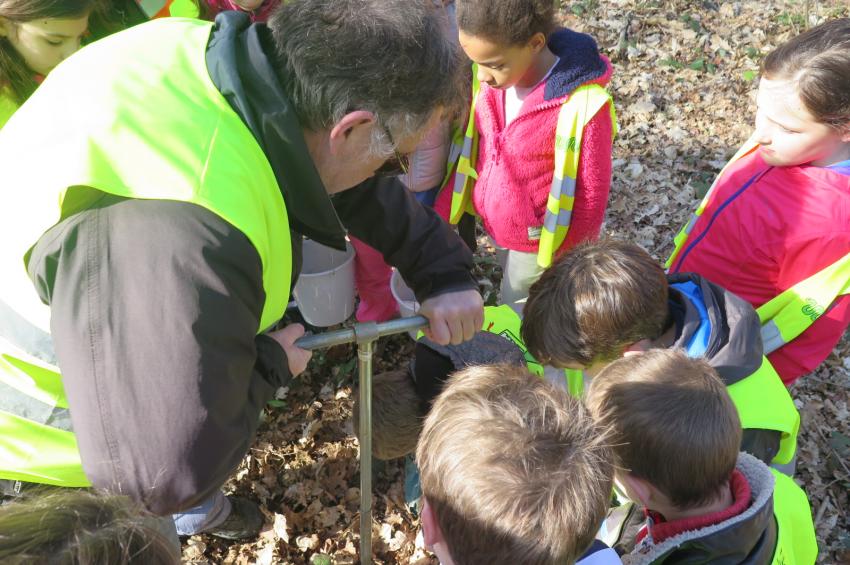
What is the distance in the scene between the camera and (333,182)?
6.31ft

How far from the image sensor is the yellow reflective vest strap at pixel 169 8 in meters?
3.55

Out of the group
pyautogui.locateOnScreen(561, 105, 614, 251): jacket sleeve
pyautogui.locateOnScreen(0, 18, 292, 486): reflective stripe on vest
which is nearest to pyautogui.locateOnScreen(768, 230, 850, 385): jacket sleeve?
pyautogui.locateOnScreen(561, 105, 614, 251): jacket sleeve

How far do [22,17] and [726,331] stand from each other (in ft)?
10.7

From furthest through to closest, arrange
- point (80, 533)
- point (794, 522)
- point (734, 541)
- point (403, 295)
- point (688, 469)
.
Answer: point (403, 295), point (794, 522), point (688, 469), point (734, 541), point (80, 533)

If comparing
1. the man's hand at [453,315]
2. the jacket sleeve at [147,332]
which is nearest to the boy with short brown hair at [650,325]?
the man's hand at [453,315]

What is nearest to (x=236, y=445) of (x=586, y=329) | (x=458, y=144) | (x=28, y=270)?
(x=28, y=270)

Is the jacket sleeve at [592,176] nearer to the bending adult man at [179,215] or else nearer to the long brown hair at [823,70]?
the long brown hair at [823,70]

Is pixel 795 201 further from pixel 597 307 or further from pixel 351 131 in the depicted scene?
pixel 351 131

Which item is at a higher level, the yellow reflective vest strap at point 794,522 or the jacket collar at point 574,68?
the jacket collar at point 574,68

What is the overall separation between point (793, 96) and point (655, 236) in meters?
2.66

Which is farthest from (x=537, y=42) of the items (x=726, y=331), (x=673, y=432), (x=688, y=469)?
(x=688, y=469)

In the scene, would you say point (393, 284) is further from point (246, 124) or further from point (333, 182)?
point (246, 124)

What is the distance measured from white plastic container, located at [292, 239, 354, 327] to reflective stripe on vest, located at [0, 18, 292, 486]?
83.3 inches

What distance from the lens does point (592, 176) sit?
3.37 m
